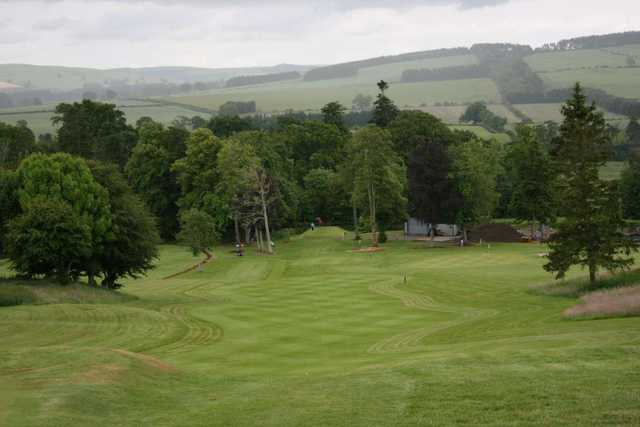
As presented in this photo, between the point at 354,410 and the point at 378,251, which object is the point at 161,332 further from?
the point at 378,251

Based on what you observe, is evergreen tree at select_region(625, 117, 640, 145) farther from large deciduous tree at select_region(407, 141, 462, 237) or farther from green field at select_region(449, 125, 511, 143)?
large deciduous tree at select_region(407, 141, 462, 237)

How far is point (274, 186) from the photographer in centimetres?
9850

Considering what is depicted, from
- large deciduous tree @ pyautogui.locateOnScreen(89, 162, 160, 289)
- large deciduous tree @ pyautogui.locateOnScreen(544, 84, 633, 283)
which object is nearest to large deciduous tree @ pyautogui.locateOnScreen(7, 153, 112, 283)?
large deciduous tree @ pyautogui.locateOnScreen(89, 162, 160, 289)

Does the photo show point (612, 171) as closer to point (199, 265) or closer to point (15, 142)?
point (199, 265)

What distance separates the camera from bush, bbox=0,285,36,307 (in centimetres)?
4285

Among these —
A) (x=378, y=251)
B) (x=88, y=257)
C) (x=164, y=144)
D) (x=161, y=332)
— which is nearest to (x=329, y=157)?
(x=164, y=144)

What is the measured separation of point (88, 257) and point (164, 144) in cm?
6181

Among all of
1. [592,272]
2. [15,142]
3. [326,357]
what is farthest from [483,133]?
[326,357]

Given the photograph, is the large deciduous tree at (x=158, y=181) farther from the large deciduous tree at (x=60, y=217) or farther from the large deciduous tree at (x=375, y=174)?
the large deciduous tree at (x=60, y=217)

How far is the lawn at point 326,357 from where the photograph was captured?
63.1 ft

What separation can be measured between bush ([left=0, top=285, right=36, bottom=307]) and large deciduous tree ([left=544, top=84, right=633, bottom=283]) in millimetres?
31294

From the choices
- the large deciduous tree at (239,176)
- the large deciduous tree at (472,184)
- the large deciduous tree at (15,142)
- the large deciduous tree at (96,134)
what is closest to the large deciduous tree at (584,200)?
the large deciduous tree at (472,184)

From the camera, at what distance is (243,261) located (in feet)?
273

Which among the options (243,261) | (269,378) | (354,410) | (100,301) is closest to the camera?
(354,410)
